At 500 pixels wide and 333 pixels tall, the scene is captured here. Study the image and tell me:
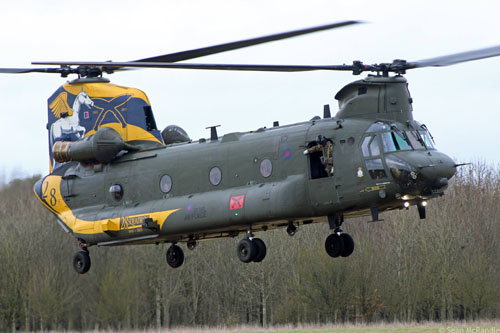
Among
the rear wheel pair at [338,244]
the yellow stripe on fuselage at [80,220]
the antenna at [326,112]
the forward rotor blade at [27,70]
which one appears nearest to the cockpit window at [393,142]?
the antenna at [326,112]

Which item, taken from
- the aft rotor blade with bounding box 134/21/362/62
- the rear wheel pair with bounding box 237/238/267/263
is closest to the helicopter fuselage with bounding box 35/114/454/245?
the rear wheel pair with bounding box 237/238/267/263

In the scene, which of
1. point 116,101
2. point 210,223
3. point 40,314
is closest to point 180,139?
point 116,101

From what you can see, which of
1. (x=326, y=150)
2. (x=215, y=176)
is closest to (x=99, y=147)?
(x=215, y=176)

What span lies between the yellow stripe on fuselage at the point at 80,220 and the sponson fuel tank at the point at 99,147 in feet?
4.52

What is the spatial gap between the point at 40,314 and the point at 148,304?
654 centimetres

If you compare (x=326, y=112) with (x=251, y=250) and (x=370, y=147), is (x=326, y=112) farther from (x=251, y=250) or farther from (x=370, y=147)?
(x=251, y=250)

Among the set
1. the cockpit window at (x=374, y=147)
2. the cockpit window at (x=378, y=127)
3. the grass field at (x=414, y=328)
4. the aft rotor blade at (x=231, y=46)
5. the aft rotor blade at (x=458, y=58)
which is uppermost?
the aft rotor blade at (x=231, y=46)

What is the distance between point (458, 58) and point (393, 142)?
2584mm

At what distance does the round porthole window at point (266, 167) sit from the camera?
78.4 ft

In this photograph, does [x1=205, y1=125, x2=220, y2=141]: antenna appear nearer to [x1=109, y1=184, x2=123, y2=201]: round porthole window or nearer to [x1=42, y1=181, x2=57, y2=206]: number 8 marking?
[x1=109, y1=184, x2=123, y2=201]: round porthole window

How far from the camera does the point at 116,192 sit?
89.9ft

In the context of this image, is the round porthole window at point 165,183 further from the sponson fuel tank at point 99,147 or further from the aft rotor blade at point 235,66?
the aft rotor blade at point 235,66

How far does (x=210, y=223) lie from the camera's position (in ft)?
80.9

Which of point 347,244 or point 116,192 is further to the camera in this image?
point 116,192
